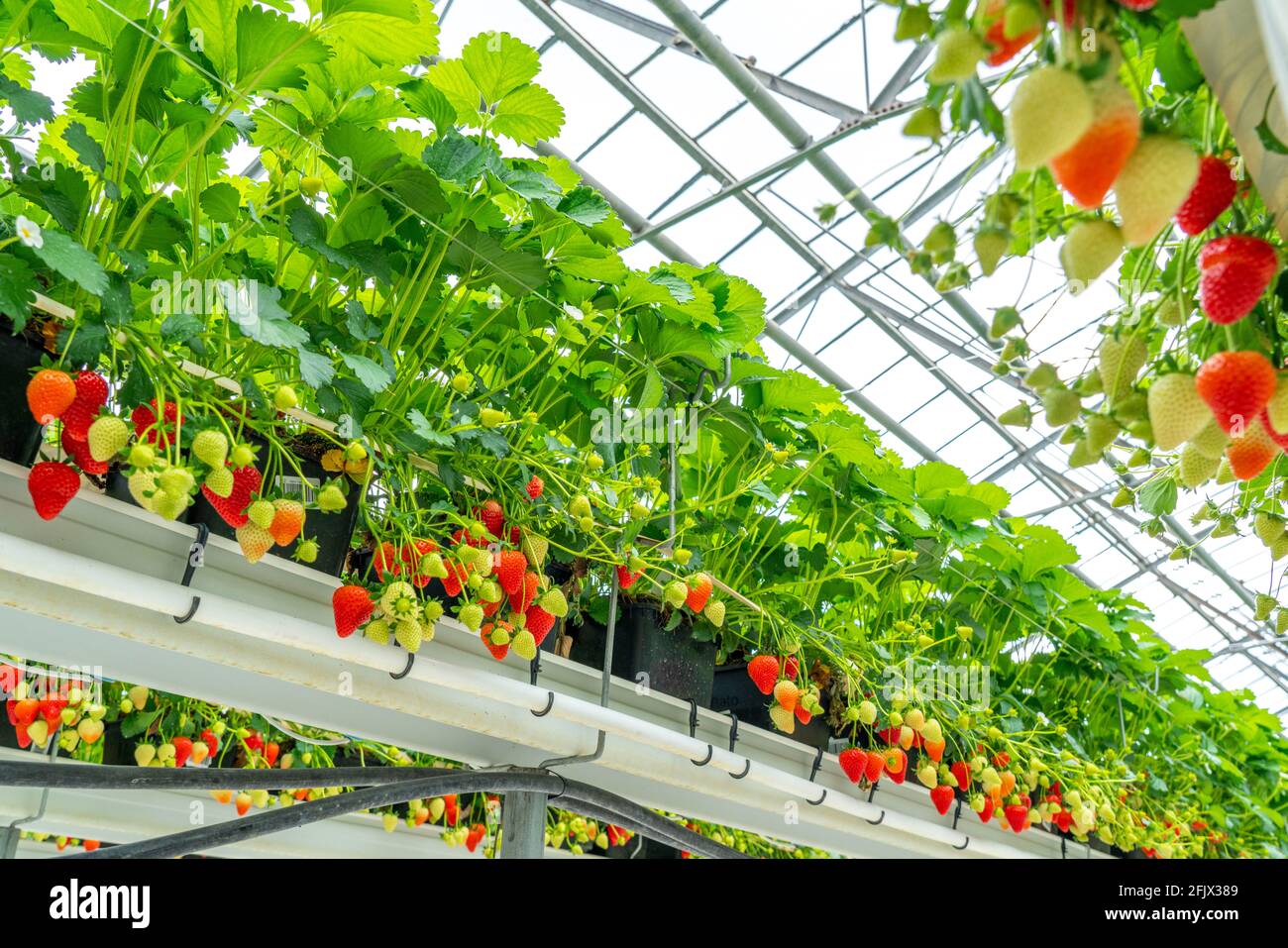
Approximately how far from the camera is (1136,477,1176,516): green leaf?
36.6 inches

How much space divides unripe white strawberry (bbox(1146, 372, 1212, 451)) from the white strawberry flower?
2.88 feet

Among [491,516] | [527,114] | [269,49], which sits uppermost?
[527,114]

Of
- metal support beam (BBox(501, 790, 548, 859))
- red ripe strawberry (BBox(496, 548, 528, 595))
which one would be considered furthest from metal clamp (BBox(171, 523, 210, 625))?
metal support beam (BBox(501, 790, 548, 859))

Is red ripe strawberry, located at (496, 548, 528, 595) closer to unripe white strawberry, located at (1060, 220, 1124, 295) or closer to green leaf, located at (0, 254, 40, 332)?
green leaf, located at (0, 254, 40, 332)

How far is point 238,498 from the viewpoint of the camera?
43.6 inches

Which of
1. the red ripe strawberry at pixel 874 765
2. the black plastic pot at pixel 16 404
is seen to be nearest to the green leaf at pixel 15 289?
the black plastic pot at pixel 16 404

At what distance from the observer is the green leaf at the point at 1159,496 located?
0.93 meters

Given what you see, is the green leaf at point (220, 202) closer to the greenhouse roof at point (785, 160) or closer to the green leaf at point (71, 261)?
the green leaf at point (71, 261)

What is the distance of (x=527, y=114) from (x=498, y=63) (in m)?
0.08

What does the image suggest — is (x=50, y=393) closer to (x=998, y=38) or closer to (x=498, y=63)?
(x=498, y=63)

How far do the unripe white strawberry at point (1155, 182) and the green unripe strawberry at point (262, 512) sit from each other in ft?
2.87

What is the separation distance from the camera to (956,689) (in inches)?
90.2

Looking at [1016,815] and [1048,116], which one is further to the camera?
[1016,815]

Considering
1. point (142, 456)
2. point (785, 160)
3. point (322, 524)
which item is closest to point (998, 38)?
point (142, 456)
